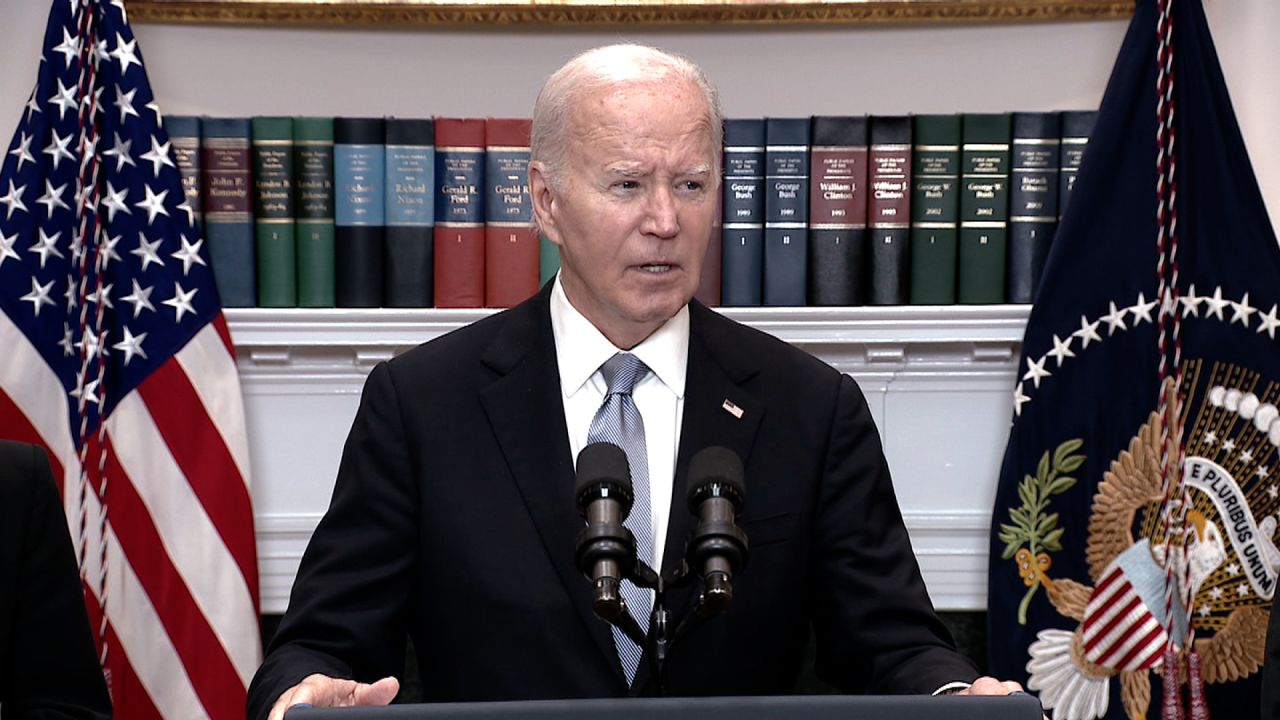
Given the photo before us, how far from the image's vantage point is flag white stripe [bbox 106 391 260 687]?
3248mm

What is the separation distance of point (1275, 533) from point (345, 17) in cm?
240

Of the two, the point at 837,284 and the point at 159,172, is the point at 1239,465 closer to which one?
the point at 837,284

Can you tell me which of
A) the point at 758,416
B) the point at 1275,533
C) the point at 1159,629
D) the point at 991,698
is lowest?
the point at 1159,629

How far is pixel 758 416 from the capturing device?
6.71 ft

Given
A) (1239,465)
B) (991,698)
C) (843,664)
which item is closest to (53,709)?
(843,664)

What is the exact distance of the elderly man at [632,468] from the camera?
6.19 ft

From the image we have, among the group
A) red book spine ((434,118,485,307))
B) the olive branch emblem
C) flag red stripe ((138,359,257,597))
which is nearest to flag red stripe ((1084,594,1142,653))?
the olive branch emblem

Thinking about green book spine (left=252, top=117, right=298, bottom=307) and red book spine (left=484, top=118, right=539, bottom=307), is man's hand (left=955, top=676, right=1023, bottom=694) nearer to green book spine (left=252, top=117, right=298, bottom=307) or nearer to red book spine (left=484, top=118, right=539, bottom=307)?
red book spine (left=484, top=118, right=539, bottom=307)

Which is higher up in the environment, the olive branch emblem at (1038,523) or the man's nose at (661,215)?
the man's nose at (661,215)

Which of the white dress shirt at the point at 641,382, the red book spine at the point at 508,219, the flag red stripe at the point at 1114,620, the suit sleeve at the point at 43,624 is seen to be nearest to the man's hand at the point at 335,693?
the white dress shirt at the point at 641,382

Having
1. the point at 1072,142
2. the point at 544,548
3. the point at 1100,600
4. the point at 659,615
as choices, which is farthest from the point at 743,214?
the point at 659,615

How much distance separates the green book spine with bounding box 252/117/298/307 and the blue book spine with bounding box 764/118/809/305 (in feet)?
3.51

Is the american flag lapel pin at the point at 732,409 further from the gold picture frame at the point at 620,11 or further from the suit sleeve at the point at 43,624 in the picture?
the gold picture frame at the point at 620,11

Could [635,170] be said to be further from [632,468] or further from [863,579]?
[863,579]
